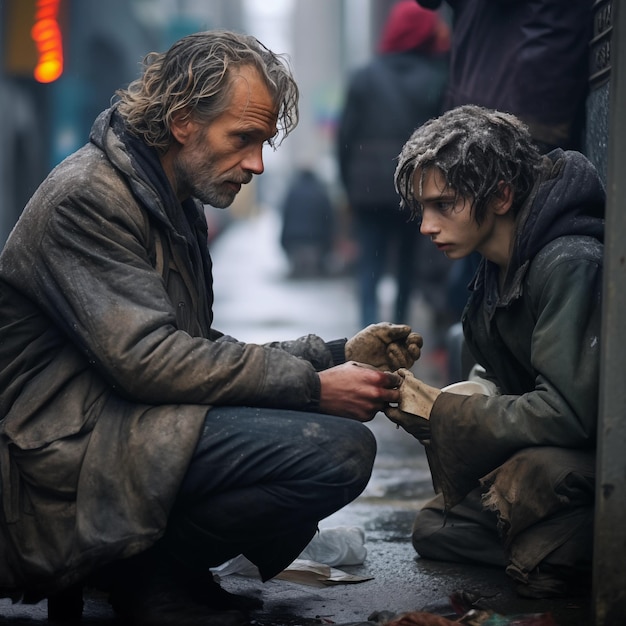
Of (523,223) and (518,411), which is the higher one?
(523,223)

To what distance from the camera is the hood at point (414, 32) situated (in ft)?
27.6

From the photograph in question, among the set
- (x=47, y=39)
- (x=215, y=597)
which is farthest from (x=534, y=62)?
(x=47, y=39)

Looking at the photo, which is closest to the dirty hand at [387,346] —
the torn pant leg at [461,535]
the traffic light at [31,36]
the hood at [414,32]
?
the torn pant leg at [461,535]

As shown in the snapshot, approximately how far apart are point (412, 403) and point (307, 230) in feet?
59.1

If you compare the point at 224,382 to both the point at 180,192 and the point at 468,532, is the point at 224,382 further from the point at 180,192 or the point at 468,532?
the point at 468,532

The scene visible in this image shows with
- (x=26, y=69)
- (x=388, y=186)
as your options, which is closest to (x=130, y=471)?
(x=388, y=186)

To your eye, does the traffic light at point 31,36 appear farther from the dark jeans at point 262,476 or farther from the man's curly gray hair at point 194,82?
the dark jeans at point 262,476

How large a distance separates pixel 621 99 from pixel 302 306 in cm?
1220

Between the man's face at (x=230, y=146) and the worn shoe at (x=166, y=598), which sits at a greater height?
the man's face at (x=230, y=146)

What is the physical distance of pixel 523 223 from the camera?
3691 mm

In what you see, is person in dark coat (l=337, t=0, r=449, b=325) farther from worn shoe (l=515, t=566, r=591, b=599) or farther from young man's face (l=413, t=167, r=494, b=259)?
worn shoe (l=515, t=566, r=591, b=599)

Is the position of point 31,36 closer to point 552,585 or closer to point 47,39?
point 47,39

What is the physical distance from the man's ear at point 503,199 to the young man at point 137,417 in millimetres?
680

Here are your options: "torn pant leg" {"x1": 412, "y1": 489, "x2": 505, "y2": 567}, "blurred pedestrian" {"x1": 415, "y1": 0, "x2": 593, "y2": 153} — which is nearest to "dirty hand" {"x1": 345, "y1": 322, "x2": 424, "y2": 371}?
"torn pant leg" {"x1": 412, "y1": 489, "x2": 505, "y2": 567}
